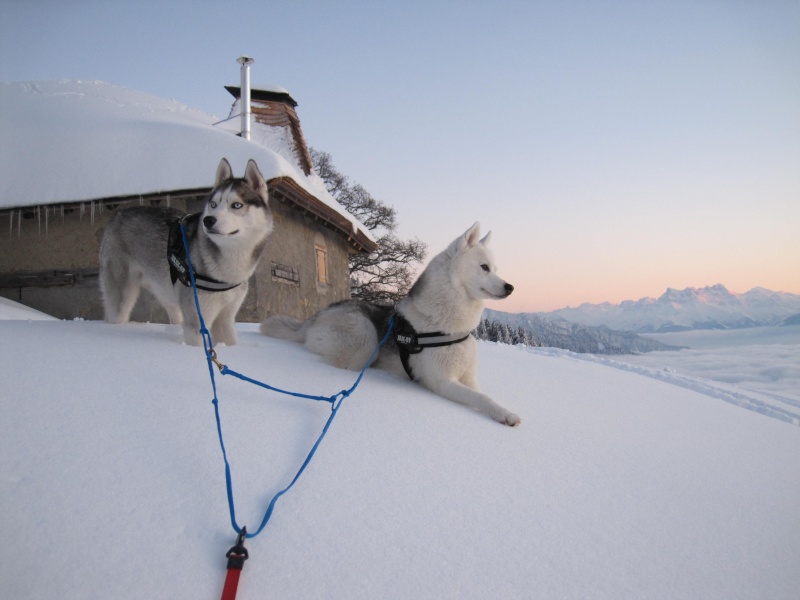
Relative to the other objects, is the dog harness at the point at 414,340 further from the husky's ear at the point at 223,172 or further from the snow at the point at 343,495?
the husky's ear at the point at 223,172

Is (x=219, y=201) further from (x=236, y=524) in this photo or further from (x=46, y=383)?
(x=236, y=524)

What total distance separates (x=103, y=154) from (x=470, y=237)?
25.8 feet

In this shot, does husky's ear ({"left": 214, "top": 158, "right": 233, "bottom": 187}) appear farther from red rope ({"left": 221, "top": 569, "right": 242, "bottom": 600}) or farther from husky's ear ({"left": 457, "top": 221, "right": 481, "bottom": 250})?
red rope ({"left": 221, "top": 569, "right": 242, "bottom": 600})

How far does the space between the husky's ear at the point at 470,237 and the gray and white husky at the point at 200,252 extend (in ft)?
4.83

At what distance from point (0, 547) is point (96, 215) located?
8.14 m

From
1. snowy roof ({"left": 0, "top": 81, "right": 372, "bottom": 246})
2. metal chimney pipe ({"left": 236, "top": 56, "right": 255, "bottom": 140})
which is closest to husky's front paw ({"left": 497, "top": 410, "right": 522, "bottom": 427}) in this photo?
snowy roof ({"left": 0, "top": 81, "right": 372, "bottom": 246})

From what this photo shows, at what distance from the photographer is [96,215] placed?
7602 mm

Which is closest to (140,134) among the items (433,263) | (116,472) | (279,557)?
(433,263)

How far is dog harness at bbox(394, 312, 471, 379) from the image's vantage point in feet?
9.89

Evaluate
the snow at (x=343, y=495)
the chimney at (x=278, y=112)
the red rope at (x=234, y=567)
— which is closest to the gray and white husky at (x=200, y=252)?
the snow at (x=343, y=495)

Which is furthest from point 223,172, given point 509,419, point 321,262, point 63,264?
point 321,262

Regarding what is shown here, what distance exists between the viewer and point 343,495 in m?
1.56

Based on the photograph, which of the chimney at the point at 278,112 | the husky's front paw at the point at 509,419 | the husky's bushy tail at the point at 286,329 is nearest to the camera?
the husky's front paw at the point at 509,419

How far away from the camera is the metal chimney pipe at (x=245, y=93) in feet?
35.0
